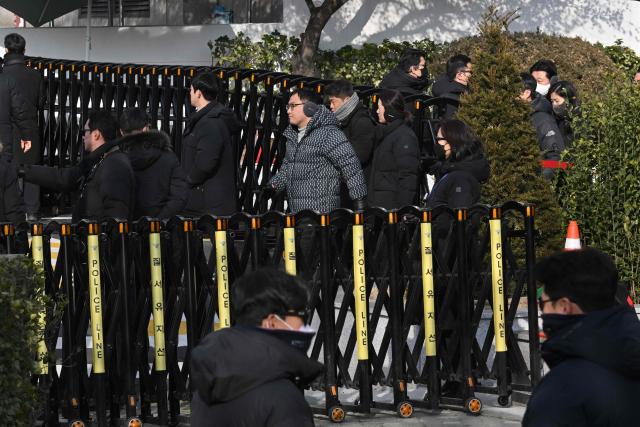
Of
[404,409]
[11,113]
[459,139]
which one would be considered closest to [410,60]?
[11,113]

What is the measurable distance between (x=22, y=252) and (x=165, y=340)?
94cm

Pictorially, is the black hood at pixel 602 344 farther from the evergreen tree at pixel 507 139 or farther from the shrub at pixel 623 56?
the shrub at pixel 623 56

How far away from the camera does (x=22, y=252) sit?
27.2 ft

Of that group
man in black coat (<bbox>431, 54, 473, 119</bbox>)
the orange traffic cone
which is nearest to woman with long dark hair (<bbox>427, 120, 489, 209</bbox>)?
the orange traffic cone

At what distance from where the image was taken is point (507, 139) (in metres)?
11.4

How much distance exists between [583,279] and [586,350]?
0.23m

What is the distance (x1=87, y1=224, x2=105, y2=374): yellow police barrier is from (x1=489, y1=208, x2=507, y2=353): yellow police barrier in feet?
7.43

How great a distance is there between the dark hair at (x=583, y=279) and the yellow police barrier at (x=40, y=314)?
3.60m

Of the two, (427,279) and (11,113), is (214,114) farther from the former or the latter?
(11,113)

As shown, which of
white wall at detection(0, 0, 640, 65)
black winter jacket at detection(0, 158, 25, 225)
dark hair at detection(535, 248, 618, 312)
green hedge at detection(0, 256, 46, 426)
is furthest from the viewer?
white wall at detection(0, 0, 640, 65)

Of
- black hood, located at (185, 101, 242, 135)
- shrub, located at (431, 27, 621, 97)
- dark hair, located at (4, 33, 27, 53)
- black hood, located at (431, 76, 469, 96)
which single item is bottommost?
black hood, located at (185, 101, 242, 135)

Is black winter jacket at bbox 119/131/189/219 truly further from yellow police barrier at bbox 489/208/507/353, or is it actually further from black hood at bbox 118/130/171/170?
yellow police barrier at bbox 489/208/507/353

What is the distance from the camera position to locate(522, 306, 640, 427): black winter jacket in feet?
13.8

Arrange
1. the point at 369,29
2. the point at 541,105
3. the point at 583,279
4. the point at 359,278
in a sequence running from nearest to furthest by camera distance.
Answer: the point at 583,279, the point at 359,278, the point at 541,105, the point at 369,29
